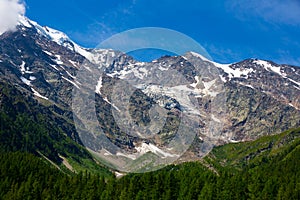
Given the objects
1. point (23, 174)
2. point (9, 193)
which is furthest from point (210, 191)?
point (23, 174)

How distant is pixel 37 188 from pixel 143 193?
3409cm

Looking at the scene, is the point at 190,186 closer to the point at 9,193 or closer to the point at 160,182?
the point at 160,182

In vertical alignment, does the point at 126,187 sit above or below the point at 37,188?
above

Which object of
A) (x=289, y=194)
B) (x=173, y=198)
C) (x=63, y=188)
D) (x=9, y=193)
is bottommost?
(x=9, y=193)

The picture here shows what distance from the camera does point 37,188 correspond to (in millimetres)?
129500

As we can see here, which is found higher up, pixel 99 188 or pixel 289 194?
pixel 289 194

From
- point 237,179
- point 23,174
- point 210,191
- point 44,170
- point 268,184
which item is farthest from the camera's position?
point 44,170

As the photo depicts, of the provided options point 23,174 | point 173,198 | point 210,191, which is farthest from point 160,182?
point 23,174

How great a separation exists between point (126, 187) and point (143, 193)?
7.70 meters

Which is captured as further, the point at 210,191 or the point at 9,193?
the point at 9,193

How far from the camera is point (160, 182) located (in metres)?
124

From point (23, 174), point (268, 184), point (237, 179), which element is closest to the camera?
point (268, 184)

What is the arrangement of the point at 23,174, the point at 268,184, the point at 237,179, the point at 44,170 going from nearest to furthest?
the point at 268,184, the point at 237,179, the point at 23,174, the point at 44,170

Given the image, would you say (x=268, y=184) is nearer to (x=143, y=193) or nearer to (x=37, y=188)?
(x=143, y=193)
